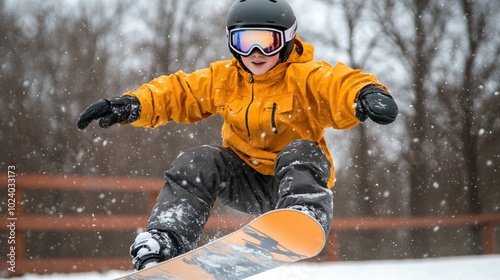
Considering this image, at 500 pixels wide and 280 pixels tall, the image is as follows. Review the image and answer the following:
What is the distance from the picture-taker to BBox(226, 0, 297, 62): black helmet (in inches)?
94.7

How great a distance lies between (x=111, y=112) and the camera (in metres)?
2.39

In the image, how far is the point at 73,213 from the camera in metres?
11.8

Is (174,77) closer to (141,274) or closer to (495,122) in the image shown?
(141,274)

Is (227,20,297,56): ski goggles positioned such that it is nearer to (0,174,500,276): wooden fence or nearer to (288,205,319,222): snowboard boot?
(288,205,319,222): snowboard boot

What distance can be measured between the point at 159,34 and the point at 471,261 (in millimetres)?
8378

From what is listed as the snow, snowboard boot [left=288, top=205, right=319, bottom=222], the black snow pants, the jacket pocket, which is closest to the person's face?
the jacket pocket

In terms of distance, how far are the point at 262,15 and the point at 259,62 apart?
0.62ft

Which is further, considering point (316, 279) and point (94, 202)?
point (94, 202)

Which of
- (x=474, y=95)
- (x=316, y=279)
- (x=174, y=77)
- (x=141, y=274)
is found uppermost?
(x=474, y=95)

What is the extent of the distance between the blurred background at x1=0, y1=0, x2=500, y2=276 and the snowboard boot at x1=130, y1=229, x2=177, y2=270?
9.14 meters

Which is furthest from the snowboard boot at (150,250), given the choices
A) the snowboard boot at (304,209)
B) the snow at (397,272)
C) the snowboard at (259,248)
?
Answer: the snow at (397,272)

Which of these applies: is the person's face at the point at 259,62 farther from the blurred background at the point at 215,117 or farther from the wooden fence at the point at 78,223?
the blurred background at the point at 215,117

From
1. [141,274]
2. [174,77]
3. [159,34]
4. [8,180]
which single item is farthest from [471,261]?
[159,34]

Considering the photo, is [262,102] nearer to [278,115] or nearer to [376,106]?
[278,115]
